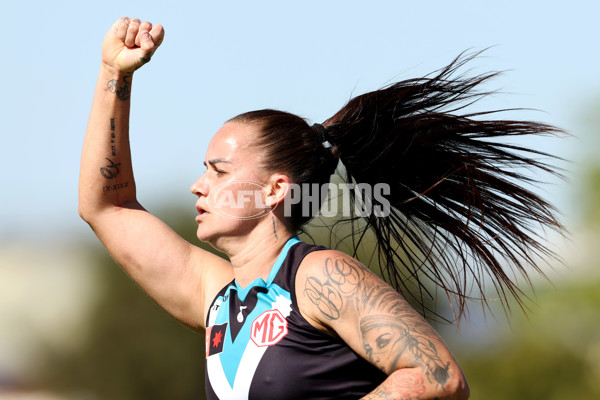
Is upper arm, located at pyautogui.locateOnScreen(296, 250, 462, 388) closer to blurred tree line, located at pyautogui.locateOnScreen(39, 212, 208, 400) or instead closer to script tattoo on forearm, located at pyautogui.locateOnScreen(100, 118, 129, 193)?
script tattoo on forearm, located at pyautogui.locateOnScreen(100, 118, 129, 193)

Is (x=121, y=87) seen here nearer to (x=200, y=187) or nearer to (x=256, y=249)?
(x=200, y=187)

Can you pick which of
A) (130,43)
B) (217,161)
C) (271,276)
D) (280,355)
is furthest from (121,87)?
(280,355)

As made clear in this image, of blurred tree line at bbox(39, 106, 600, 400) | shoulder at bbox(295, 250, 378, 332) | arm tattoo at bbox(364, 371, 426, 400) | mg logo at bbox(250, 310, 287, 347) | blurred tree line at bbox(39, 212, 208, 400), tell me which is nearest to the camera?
arm tattoo at bbox(364, 371, 426, 400)

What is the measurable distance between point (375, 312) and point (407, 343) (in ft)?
0.54

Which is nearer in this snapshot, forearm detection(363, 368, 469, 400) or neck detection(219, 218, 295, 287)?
forearm detection(363, 368, 469, 400)

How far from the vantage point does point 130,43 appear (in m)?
4.05

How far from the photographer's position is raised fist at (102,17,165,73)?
397 cm

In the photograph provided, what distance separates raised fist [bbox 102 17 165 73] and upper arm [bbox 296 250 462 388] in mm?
1289

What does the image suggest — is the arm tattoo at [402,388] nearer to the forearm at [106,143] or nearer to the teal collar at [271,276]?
the teal collar at [271,276]

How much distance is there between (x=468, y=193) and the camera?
13.7 feet

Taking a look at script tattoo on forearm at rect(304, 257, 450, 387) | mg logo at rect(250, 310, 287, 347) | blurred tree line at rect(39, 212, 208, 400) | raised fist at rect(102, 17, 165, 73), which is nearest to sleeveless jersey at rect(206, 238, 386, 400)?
mg logo at rect(250, 310, 287, 347)

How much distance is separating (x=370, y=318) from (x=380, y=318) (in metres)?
0.04

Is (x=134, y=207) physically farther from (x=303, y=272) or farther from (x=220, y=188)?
(x=303, y=272)

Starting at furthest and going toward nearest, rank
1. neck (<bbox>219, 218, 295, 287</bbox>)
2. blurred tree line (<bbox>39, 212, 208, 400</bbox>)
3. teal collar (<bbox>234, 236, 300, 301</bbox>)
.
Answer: blurred tree line (<bbox>39, 212, 208, 400</bbox>), neck (<bbox>219, 218, 295, 287</bbox>), teal collar (<bbox>234, 236, 300, 301</bbox>)
